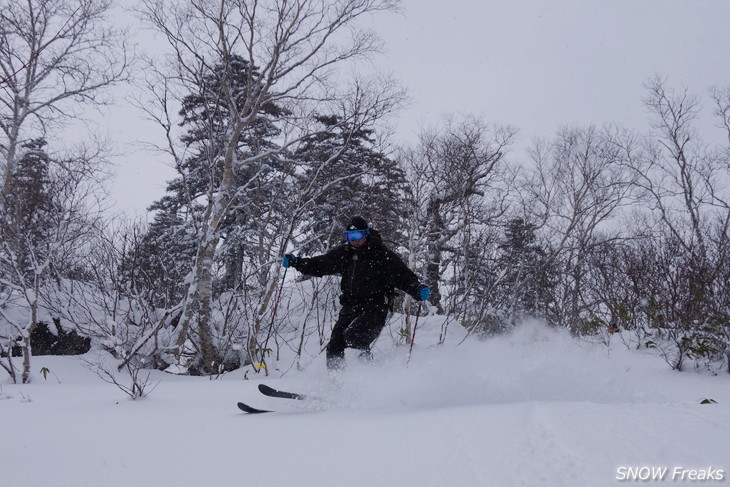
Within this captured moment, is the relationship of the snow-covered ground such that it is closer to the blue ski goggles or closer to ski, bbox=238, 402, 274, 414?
ski, bbox=238, 402, 274, 414

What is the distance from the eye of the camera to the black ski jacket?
4.38 meters

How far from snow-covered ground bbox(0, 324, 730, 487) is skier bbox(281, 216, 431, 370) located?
68cm

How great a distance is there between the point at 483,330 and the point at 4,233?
383 inches

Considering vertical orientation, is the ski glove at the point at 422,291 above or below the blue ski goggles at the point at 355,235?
below

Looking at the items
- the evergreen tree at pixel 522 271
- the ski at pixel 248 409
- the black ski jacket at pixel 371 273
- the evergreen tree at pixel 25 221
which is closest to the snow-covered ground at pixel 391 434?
the ski at pixel 248 409

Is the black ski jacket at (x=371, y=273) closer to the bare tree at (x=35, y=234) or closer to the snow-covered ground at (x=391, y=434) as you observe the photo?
the snow-covered ground at (x=391, y=434)

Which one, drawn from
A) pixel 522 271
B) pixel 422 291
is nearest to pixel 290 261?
pixel 422 291

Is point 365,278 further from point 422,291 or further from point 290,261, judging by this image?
point 290,261

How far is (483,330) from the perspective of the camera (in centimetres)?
1107

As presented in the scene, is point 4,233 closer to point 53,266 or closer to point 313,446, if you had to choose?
point 53,266

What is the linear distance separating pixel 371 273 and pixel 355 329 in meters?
0.58

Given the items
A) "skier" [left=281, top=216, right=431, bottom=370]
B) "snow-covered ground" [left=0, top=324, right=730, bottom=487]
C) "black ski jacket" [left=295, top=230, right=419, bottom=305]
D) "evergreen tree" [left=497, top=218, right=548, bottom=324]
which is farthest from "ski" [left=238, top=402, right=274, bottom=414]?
"evergreen tree" [left=497, top=218, right=548, bottom=324]

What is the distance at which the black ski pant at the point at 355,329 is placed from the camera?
13.4 feet

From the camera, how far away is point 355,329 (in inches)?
164
